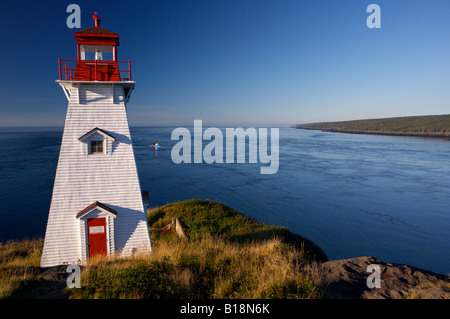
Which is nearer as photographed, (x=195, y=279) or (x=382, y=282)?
(x=195, y=279)

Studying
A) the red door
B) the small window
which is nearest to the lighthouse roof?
the small window


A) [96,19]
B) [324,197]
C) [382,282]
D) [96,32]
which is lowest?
[324,197]

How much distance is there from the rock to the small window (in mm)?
8681

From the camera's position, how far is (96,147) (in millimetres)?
9273

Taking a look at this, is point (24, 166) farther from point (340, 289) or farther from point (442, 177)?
point (442, 177)

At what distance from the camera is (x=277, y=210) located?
23.7 m

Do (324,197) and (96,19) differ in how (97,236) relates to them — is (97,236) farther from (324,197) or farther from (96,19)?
(324,197)

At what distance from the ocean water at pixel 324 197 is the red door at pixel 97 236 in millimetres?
14125

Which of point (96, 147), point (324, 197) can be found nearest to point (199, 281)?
point (96, 147)

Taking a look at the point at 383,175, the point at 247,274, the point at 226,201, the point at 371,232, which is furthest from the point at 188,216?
the point at 383,175

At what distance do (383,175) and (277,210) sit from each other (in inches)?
842

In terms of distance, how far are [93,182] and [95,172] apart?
390 mm

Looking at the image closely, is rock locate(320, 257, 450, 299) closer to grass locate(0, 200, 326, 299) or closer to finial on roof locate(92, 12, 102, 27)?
grass locate(0, 200, 326, 299)

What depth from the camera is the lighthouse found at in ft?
29.2
